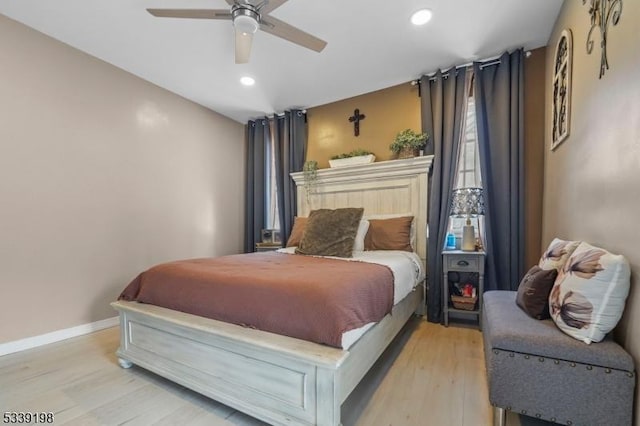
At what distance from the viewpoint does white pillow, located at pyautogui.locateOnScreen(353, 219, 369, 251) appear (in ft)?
9.73

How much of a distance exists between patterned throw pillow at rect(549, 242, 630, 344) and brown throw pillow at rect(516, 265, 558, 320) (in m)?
0.16

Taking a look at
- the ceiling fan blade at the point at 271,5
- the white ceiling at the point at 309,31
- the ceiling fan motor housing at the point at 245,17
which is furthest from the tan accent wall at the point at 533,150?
the ceiling fan motor housing at the point at 245,17

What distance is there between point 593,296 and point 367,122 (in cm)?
295

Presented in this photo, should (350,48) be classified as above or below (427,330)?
above

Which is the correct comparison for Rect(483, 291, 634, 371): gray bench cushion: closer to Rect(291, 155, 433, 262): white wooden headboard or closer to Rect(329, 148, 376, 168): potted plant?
Rect(291, 155, 433, 262): white wooden headboard

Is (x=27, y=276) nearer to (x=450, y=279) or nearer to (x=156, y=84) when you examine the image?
(x=156, y=84)

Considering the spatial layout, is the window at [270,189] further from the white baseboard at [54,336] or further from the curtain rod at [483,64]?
the curtain rod at [483,64]

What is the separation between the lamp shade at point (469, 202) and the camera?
9.23 ft

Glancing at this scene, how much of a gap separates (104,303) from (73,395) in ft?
4.47

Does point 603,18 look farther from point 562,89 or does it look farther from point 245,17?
point 245,17

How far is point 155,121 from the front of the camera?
3.38m

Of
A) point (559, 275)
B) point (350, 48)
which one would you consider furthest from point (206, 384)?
point (350, 48)

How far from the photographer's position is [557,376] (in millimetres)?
1209

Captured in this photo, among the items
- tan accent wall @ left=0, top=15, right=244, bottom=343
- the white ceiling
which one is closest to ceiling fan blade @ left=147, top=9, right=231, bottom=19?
the white ceiling
